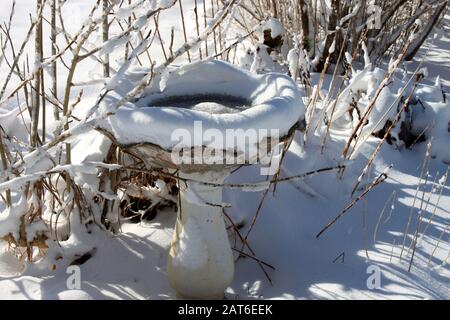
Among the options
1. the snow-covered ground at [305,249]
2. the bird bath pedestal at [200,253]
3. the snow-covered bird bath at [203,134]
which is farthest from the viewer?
the snow-covered ground at [305,249]

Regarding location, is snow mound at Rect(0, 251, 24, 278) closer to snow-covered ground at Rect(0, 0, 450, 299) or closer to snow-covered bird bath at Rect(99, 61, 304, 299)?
snow-covered ground at Rect(0, 0, 450, 299)

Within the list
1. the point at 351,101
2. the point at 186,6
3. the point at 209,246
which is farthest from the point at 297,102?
the point at 186,6

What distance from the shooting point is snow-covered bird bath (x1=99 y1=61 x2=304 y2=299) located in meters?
1.50

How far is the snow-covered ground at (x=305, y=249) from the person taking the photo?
1973mm

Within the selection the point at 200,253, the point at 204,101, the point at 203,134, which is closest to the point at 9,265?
the point at 200,253

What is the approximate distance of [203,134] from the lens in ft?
4.83

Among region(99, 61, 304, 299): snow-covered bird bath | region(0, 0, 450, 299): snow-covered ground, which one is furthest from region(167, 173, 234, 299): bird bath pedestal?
region(0, 0, 450, 299): snow-covered ground

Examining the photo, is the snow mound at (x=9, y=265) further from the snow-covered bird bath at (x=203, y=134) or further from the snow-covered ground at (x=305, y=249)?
the snow-covered bird bath at (x=203, y=134)

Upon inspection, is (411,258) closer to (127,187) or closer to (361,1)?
(127,187)

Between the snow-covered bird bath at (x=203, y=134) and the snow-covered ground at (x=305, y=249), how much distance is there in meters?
0.18

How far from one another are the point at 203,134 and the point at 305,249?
88 cm

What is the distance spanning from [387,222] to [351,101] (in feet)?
2.18

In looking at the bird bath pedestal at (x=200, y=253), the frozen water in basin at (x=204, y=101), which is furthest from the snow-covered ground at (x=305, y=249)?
the frozen water in basin at (x=204, y=101)
